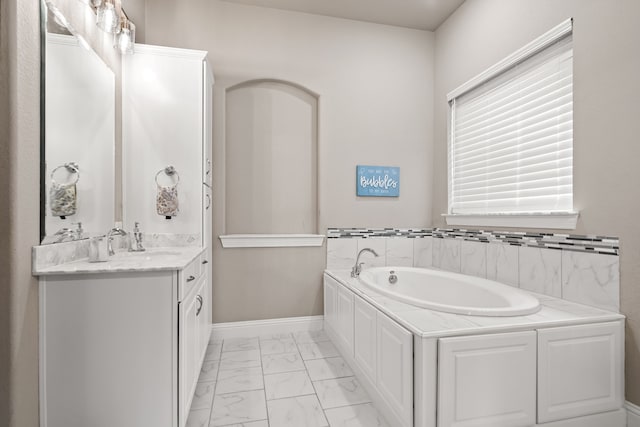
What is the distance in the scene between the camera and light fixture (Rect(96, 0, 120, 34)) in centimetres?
180

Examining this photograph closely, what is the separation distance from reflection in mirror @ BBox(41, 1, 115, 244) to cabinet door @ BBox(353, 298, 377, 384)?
1675 mm

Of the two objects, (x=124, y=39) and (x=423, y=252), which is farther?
(x=423, y=252)

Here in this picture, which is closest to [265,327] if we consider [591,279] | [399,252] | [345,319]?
[345,319]

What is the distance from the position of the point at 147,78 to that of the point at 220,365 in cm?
214

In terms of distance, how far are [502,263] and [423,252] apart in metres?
0.93

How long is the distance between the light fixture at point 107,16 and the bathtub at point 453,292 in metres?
2.26

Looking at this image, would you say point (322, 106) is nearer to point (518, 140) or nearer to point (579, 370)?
point (518, 140)

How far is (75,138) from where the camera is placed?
5.46 ft

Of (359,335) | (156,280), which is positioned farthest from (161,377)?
(359,335)

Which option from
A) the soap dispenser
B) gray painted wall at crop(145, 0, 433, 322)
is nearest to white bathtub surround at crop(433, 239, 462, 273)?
gray painted wall at crop(145, 0, 433, 322)

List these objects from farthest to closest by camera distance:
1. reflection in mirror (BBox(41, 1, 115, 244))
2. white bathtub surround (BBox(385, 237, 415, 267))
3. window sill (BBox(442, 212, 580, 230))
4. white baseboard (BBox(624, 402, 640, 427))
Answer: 1. white bathtub surround (BBox(385, 237, 415, 267))
2. window sill (BBox(442, 212, 580, 230))
3. white baseboard (BBox(624, 402, 640, 427))
4. reflection in mirror (BBox(41, 1, 115, 244))

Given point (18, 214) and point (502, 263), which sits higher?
point (18, 214)

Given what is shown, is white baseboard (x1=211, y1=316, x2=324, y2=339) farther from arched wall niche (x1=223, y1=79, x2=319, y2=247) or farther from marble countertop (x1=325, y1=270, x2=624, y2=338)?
marble countertop (x1=325, y1=270, x2=624, y2=338)

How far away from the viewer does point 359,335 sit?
208 cm
